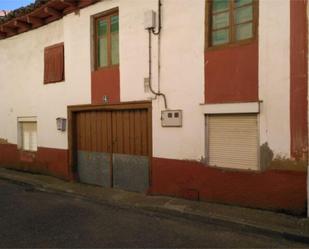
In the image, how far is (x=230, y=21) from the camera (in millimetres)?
9414

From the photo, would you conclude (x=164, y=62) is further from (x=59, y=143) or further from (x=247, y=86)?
(x=59, y=143)

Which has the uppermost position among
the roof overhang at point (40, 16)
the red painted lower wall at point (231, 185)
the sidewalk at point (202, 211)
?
the roof overhang at point (40, 16)

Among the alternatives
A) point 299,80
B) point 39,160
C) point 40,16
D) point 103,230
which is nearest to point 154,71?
point 299,80

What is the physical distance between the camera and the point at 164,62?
10.6m

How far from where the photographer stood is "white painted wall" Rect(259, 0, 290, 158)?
328 inches

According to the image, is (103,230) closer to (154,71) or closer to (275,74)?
(275,74)

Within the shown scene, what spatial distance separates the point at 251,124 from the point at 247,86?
2.23 feet

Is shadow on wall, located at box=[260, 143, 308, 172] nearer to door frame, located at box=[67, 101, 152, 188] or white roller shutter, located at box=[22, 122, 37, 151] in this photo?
door frame, located at box=[67, 101, 152, 188]

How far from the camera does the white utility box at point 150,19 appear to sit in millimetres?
10594

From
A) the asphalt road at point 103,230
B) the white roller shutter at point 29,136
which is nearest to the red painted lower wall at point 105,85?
the asphalt road at point 103,230

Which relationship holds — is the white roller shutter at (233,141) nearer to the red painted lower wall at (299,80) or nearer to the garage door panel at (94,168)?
the red painted lower wall at (299,80)

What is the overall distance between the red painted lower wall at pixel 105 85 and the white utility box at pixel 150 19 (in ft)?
5.17

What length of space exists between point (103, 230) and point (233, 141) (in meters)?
2.95

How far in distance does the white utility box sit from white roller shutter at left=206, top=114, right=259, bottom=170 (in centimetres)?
238
